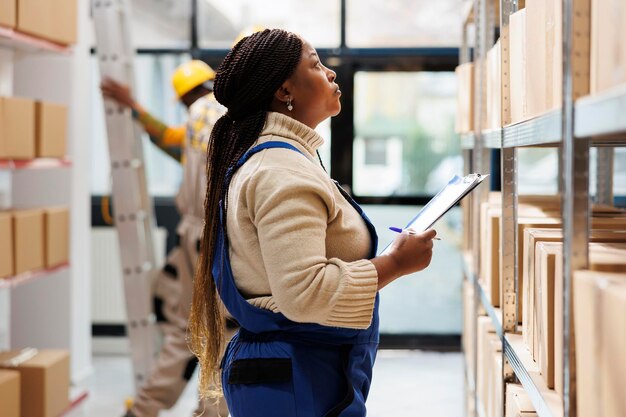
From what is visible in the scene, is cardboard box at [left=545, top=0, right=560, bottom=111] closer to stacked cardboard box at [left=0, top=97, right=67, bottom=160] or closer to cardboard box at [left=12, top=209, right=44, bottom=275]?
stacked cardboard box at [left=0, top=97, right=67, bottom=160]

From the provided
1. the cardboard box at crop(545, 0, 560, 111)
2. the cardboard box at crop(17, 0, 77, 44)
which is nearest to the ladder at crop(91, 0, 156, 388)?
the cardboard box at crop(17, 0, 77, 44)

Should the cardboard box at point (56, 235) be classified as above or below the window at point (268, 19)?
below

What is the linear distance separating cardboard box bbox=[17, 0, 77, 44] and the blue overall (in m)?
2.25

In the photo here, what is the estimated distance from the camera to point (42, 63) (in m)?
4.81

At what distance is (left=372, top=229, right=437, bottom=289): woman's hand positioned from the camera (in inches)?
66.2

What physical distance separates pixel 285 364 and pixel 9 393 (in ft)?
6.79

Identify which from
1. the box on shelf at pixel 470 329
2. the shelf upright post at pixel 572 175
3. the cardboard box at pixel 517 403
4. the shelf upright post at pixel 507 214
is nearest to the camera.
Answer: the shelf upright post at pixel 572 175

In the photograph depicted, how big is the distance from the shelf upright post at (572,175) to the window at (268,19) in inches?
184

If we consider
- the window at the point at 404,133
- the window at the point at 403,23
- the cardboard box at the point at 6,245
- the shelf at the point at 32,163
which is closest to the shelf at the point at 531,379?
the cardboard box at the point at 6,245

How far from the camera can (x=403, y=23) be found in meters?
5.84

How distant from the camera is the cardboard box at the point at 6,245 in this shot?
11.3 ft

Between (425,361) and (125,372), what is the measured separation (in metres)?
1.99

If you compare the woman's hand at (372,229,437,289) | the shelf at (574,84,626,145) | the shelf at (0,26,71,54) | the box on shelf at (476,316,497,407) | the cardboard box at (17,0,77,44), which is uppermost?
the cardboard box at (17,0,77,44)

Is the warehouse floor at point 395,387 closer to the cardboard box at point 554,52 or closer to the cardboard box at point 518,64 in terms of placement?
the cardboard box at point 518,64
